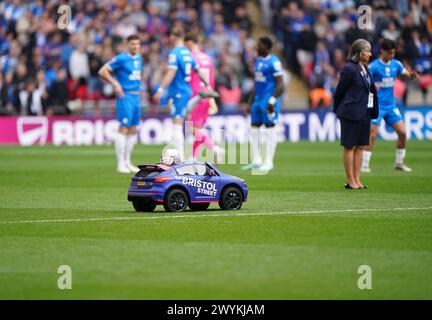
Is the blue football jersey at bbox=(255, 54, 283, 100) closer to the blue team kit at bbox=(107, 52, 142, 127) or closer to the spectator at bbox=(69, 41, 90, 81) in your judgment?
the blue team kit at bbox=(107, 52, 142, 127)

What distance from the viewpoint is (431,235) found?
11.8m

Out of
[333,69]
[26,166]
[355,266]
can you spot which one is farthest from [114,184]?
[333,69]

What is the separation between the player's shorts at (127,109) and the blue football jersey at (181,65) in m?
0.99

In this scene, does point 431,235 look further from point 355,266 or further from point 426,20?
point 426,20

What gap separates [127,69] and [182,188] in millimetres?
9115

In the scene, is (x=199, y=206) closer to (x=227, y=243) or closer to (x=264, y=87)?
(x=227, y=243)

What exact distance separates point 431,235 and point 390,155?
15841mm

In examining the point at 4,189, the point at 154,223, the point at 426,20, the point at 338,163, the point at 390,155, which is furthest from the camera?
the point at 426,20

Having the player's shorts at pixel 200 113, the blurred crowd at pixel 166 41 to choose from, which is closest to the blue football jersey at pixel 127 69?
the player's shorts at pixel 200 113

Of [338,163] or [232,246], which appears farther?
[338,163]

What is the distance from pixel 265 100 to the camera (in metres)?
22.5

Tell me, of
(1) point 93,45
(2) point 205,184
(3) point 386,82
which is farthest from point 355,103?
(1) point 93,45

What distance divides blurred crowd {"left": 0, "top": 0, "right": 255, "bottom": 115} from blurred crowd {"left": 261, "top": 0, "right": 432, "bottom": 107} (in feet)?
4.83
